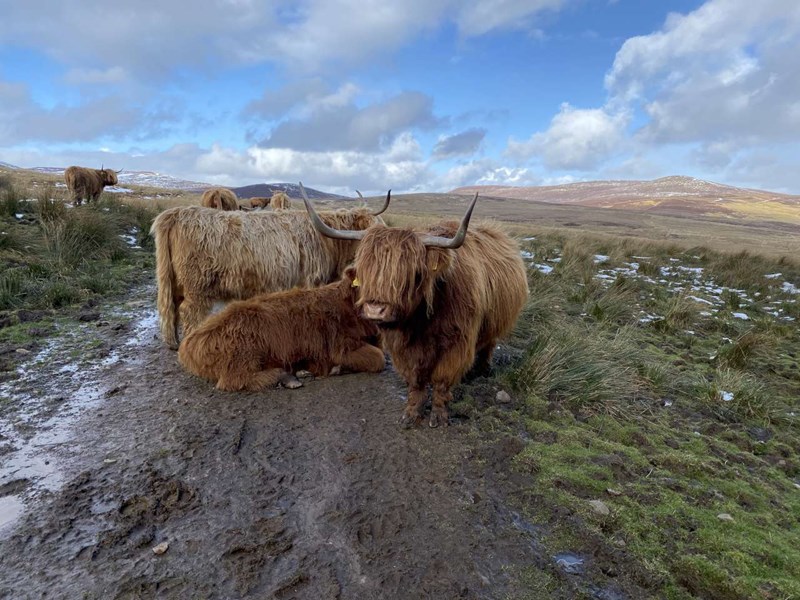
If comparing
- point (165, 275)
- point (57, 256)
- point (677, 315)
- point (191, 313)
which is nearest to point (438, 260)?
point (191, 313)

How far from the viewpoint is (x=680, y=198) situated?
106 metres

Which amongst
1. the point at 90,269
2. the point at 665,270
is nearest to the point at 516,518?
the point at 90,269

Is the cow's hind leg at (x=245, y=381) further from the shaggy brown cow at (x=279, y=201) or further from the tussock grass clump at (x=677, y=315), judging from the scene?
the shaggy brown cow at (x=279, y=201)

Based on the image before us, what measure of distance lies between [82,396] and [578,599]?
3.55 metres

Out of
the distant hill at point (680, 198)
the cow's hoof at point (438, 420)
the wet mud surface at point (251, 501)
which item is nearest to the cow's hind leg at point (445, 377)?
the cow's hoof at point (438, 420)

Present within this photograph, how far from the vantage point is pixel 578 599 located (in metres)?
1.91

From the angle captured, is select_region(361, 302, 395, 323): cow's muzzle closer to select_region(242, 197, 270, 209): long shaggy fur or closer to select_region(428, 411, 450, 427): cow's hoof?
select_region(428, 411, 450, 427): cow's hoof

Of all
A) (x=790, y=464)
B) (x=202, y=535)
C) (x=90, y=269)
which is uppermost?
(x=90, y=269)

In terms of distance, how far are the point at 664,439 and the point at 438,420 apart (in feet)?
5.69

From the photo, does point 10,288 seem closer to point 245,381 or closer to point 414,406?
point 245,381

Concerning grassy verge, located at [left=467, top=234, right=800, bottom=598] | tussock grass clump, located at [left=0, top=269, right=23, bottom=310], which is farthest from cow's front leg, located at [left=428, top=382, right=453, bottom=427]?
tussock grass clump, located at [left=0, top=269, right=23, bottom=310]

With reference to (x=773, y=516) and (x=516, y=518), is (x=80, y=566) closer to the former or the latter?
(x=516, y=518)

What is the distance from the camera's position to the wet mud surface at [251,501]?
75.5 inches

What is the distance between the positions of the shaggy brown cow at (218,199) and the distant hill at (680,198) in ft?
202
